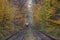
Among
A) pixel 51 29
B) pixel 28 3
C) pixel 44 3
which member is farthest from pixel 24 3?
pixel 51 29

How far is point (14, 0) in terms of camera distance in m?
5.89

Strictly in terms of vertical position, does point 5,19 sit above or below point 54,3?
below

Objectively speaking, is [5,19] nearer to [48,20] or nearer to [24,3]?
[24,3]

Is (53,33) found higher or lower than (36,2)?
lower

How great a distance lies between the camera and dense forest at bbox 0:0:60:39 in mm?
5836

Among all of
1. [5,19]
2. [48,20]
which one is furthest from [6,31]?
[48,20]

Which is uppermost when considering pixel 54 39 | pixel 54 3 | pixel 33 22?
pixel 54 3

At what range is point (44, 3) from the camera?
5.87 m

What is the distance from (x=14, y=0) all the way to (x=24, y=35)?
3.12ft

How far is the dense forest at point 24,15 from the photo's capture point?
19.1ft

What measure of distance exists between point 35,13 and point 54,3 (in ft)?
1.83

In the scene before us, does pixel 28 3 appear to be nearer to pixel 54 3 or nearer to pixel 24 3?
pixel 24 3

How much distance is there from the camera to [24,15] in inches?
230

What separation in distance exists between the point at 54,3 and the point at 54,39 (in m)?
0.94
